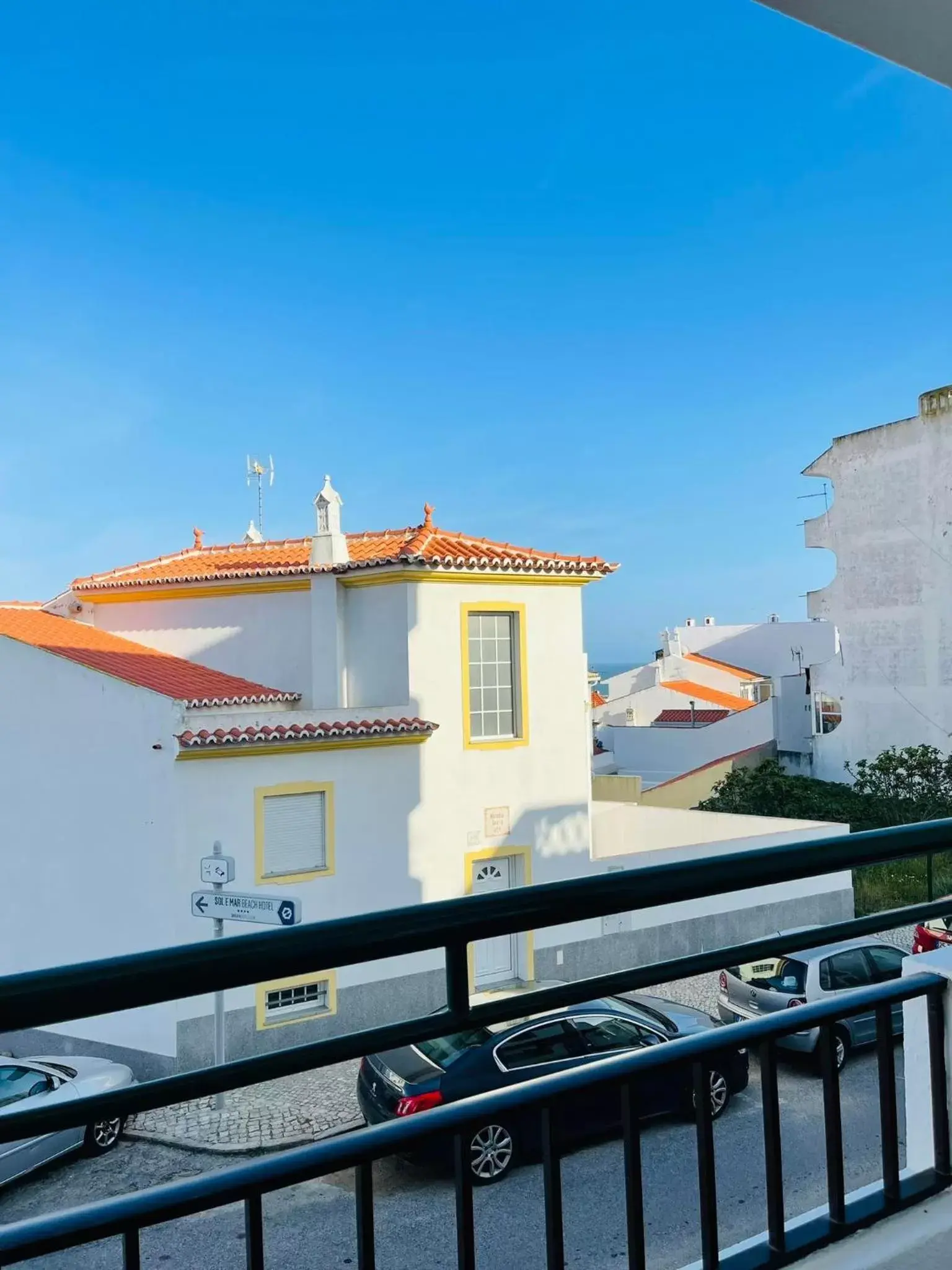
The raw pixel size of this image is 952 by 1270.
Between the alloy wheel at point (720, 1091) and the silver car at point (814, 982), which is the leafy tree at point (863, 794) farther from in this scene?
the alloy wheel at point (720, 1091)

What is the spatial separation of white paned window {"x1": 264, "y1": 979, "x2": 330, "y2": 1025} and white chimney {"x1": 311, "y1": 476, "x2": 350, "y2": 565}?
4.47 m

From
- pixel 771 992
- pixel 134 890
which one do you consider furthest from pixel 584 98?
pixel 771 992

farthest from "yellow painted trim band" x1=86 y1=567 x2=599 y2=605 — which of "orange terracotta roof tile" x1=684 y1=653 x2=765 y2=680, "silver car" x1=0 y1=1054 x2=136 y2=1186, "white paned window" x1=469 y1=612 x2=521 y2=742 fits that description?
"orange terracotta roof tile" x1=684 y1=653 x2=765 y2=680

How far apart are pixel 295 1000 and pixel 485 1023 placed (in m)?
9.36

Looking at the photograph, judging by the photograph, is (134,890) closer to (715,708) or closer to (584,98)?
(584,98)

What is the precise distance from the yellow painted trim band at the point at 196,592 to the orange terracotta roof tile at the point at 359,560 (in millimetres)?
86

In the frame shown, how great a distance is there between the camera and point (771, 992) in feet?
13.8

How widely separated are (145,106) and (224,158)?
217 centimetres

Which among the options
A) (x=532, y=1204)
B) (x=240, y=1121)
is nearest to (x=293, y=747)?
(x=240, y=1121)

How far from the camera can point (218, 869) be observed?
25.5ft

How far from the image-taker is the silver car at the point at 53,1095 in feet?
2.98

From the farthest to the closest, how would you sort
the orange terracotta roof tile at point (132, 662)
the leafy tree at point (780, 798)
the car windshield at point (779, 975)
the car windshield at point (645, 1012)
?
the leafy tree at point (780, 798) → the orange terracotta roof tile at point (132, 662) → the car windshield at point (645, 1012) → the car windshield at point (779, 975)

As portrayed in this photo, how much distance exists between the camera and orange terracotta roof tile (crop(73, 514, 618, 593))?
430 inches

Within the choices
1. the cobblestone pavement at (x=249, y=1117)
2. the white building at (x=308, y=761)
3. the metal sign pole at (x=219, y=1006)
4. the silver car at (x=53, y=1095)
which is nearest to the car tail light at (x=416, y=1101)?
the silver car at (x=53, y=1095)
